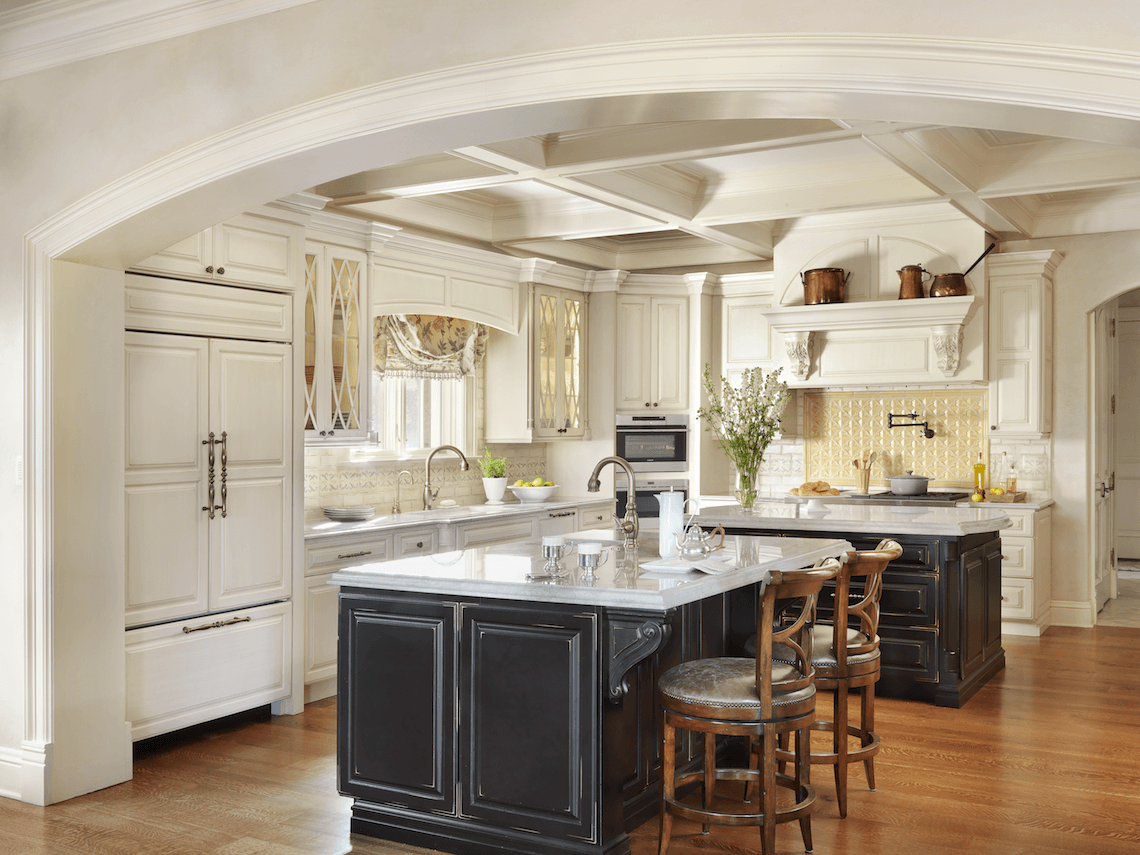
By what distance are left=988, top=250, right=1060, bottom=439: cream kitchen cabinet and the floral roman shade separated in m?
3.62

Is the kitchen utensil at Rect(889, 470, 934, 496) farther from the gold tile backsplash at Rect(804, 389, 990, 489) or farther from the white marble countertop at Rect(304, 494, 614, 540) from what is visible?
the white marble countertop at Rect(304, 494, 614, 540)

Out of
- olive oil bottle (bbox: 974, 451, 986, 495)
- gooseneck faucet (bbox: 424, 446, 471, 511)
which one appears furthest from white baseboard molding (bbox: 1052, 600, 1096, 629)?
gooseneck faucet (bbox: 424, 446, 471, 511)

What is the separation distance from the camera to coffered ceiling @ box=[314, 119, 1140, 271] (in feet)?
16.3

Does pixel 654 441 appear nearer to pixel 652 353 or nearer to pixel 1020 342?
pixel 652 353

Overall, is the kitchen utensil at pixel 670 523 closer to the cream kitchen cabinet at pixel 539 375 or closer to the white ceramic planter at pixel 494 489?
the white ceramic planter at pixel 494 489

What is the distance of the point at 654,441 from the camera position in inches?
325

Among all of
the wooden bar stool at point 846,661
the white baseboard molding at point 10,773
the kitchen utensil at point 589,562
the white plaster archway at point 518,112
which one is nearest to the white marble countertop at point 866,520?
the wooden bar stool at point 846,661

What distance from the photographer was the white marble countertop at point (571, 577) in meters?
3.18

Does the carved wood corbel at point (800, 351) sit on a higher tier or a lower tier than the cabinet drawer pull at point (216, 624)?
higher

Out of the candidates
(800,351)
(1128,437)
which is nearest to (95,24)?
(800,351)

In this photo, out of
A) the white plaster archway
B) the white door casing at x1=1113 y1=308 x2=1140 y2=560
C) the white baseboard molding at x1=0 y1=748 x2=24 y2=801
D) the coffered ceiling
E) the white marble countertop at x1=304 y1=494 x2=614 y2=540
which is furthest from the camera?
the white door casing at x1=1113 y1=308 x2=1140 y2=560

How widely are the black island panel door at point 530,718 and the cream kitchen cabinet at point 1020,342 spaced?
5.17 metres

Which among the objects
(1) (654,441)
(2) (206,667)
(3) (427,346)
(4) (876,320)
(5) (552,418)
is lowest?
(2) (206,667)

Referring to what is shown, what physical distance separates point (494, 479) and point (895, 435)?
3.12m
